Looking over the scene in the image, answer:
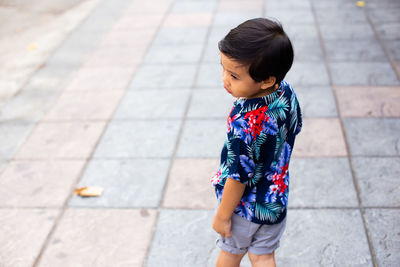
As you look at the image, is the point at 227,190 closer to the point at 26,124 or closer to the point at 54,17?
the point at 26,124

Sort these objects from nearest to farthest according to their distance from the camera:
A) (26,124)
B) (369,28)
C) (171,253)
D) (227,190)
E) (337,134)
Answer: (227,190) < (171,253) < (337,134) < (26,124) < (369,28)

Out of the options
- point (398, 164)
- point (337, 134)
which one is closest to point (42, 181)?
point (337, 134)

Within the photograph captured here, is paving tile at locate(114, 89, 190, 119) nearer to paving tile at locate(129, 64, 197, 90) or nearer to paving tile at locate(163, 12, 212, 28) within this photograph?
paving tile at locate(129, 64, 197, 90)

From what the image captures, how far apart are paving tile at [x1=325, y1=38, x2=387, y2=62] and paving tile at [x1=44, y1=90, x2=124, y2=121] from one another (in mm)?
2664

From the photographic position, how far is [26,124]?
14.0ft

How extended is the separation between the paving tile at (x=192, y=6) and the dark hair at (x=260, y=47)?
534 cm

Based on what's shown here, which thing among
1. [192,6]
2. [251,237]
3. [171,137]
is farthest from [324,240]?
[192,6]

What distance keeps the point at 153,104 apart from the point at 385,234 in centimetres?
262

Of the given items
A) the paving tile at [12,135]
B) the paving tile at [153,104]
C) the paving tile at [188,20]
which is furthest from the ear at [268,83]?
the paving tile at [188,20]

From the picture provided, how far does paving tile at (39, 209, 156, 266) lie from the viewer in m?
2.75

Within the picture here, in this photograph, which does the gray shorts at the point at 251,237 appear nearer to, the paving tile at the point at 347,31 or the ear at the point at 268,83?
the ear at the point at 268,83

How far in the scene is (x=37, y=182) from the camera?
11.4ft

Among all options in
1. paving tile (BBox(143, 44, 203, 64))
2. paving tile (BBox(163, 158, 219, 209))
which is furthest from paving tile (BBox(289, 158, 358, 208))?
paving tile (BBox(143, 44, 203, 64))

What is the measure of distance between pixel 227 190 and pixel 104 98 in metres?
3.17
